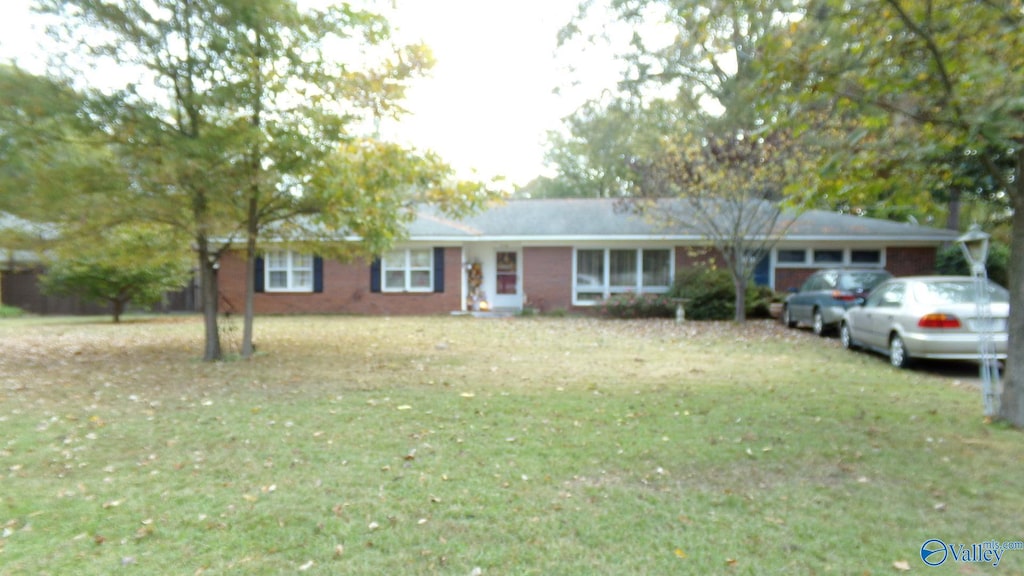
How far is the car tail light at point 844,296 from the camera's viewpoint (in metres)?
13.5

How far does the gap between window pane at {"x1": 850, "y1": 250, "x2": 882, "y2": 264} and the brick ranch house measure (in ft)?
0.11

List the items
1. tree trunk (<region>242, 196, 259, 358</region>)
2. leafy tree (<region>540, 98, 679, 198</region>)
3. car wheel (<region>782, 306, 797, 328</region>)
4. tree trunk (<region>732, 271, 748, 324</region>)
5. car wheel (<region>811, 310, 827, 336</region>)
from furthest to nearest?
leafy tree (<region>540, 98, 679, 198</region>) < tree trunk (<region>732, 271, 748, 324</region>) < car wheel (<region>782, 306, 797, 328</region>) < car wheel (<region>811, 310, 827, 336</region>) < tree trunk (<region>242, 196, 259, 358</region>)

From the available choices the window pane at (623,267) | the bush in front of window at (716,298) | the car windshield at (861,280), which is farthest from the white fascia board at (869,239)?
the car windshield at (861,280)

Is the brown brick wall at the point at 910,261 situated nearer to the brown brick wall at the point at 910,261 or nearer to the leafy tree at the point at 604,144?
the brown brick wall at the point at 910,261

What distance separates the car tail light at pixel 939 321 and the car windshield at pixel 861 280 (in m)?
4.49

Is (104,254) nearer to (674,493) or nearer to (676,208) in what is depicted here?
(674,493)

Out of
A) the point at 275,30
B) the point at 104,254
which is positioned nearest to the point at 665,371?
the point at 275,30

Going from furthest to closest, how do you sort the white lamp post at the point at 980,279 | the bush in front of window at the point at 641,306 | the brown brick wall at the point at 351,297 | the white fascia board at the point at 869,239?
1. the brown brick wall at the point at 351,297
2. the white fascia board at the point at 869,239
3. the bush in front of window at the point at 641,306
4. the white lamp post at the point at 980,279

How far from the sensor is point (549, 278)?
70.6ft

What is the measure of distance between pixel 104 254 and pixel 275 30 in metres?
4.97

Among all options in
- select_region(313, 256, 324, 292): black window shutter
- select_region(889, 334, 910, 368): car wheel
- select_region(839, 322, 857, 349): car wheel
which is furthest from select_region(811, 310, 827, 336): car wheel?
select_region(313, 256, 324, 292): black window shutter

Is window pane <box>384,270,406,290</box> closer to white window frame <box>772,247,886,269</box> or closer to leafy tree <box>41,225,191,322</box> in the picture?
leafy tree <box>41,225,191,322</box>

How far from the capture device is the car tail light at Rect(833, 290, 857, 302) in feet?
44.3

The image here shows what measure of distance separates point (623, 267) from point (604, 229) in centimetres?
156
